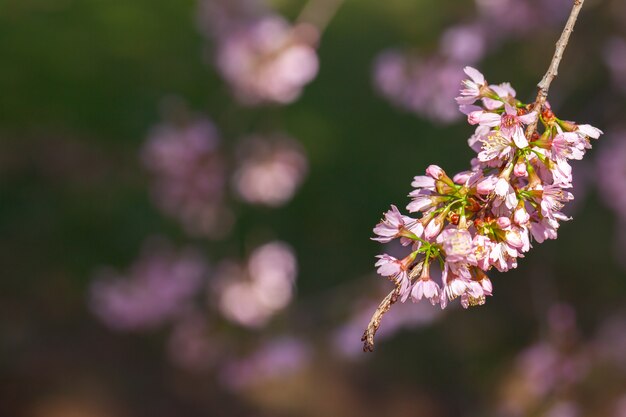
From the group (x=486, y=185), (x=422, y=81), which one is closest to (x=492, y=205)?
(x=486, y=185)

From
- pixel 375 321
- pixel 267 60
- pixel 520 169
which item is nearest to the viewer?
pixel 375 321

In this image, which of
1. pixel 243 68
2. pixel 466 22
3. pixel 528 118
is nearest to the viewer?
pixel 528 118

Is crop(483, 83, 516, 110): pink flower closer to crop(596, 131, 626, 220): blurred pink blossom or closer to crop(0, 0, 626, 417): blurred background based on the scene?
crop(0, 0, 626, 417): blurred background

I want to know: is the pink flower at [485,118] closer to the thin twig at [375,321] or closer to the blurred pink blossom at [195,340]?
the thin twig at [375,321]

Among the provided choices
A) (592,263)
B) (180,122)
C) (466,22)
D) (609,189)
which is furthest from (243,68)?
(592,263)

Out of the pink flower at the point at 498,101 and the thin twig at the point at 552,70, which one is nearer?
the thin twig at the point at 552,70

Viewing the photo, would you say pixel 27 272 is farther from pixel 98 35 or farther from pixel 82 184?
pixel 98 35

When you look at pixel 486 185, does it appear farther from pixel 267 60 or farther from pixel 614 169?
pixel 614 169

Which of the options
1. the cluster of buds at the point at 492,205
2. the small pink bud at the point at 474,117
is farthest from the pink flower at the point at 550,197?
the small pink bud at the point at 474,117
